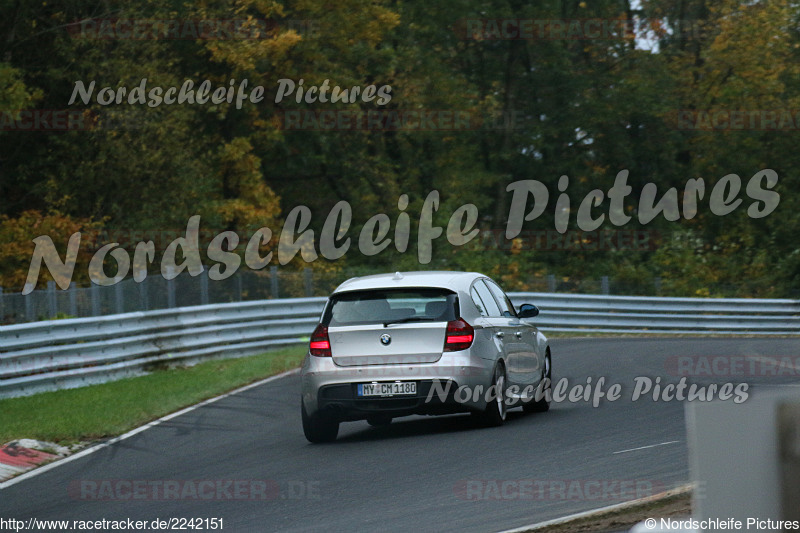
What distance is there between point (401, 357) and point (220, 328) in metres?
12.1

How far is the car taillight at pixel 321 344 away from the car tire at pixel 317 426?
537mm

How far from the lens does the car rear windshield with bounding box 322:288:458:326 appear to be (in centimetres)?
1161

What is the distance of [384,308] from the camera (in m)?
11.7

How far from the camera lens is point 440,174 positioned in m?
45.7

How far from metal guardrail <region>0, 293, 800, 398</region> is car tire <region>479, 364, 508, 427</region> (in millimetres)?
7516

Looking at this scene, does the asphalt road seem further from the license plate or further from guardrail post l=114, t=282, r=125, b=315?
guardrail post l=114, t=282, r=125, b=315

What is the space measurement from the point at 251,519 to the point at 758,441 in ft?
18.8

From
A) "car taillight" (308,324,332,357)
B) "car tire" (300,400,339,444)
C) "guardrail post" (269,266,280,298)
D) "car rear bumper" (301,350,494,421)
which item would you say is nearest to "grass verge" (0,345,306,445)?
"car tire" (300,400,339,444)

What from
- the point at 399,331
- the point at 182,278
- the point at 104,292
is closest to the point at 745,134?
the point at 182,278

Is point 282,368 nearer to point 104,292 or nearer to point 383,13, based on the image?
point 104,292

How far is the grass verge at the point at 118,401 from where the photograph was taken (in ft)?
42.8

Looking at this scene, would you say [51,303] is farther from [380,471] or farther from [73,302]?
[380,471]

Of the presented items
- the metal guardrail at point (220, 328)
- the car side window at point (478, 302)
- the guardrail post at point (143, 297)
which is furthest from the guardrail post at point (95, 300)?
the car side window at point (478, 302)

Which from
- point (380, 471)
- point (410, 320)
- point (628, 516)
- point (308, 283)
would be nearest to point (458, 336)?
point (410, 320)
